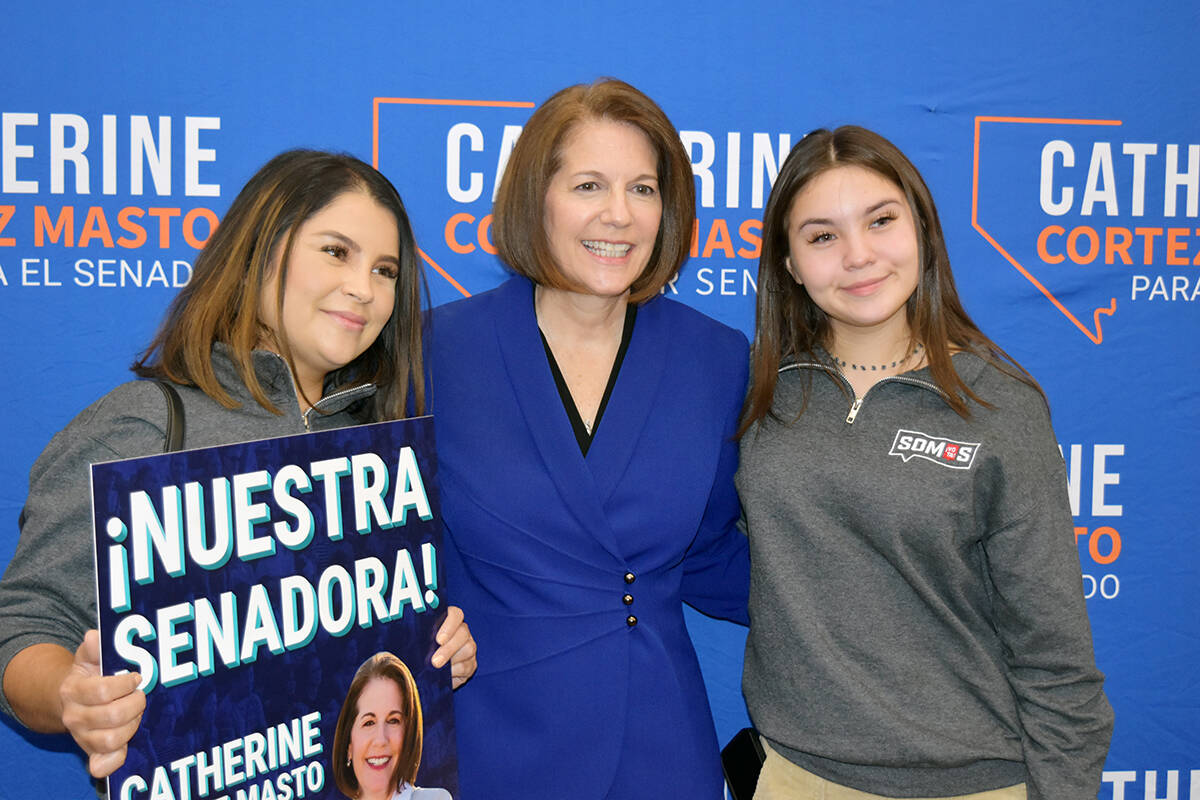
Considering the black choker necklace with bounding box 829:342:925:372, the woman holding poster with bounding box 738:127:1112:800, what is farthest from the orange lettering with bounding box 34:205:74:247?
the black choker necklace with bounding box 829:342:925:372

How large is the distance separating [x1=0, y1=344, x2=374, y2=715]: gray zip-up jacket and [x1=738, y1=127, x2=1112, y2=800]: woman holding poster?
0.89 m

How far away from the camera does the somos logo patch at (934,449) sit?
55.9 inches

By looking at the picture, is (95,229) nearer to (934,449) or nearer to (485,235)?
(485,235)

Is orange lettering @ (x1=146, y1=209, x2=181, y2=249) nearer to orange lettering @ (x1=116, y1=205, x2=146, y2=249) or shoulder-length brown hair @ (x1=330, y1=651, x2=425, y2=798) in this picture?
orange lettering @ (x1=116, y1=205, x2=146, y2=249)

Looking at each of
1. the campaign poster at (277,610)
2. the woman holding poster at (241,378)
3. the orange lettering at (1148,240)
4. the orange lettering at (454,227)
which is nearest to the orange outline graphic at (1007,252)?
the orange lettering at (1148,240)

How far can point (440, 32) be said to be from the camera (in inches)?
80.2

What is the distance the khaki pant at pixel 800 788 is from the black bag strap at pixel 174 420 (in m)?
1.08

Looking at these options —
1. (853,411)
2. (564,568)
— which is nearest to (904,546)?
(853,411)

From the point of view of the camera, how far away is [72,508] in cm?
114

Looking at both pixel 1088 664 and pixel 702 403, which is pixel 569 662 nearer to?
pixel 702 403

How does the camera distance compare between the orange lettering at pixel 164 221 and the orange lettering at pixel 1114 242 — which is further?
the orange lettering at pixel 1114 242

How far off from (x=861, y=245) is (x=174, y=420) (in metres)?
1.06

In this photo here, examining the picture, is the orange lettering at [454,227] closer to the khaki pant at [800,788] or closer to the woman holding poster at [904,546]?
the woman holding poster at [904,546]

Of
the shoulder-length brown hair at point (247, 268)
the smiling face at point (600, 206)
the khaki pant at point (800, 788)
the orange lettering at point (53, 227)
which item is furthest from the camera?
the orange lettering at point (53, 227)
